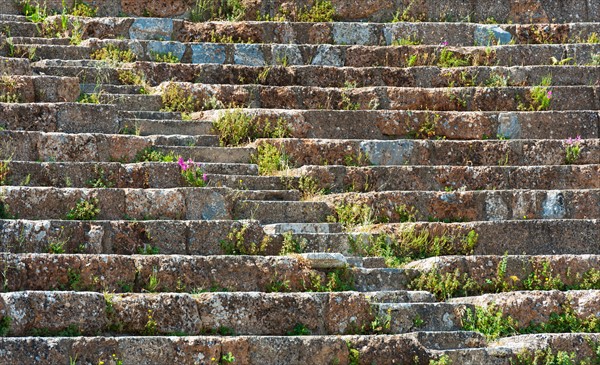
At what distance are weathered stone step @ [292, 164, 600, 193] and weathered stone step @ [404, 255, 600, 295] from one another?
4.12ft

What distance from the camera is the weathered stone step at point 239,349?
850cm

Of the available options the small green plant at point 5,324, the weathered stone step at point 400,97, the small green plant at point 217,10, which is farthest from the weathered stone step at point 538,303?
the small green plant at point 217,10

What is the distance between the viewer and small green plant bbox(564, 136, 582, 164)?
486 inches

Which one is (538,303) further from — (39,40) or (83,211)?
(39,40)

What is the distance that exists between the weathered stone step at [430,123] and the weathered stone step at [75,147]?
3.68 feet

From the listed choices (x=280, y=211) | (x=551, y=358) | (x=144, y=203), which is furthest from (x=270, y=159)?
(x=551, y=358)

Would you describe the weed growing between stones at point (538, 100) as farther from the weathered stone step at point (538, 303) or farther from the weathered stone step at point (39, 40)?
the weathered stone step at point (39, 40)

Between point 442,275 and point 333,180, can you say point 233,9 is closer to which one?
point 333,180

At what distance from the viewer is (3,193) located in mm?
10094

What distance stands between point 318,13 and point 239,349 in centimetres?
657

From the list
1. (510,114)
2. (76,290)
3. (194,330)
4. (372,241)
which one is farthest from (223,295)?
(510,114)

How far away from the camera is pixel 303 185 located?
1138 centimetres

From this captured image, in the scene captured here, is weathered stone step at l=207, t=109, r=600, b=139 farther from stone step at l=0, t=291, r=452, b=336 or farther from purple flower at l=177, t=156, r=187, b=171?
stone step at l=0, t=291, r=452, b=336

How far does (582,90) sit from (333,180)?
3344 mm
